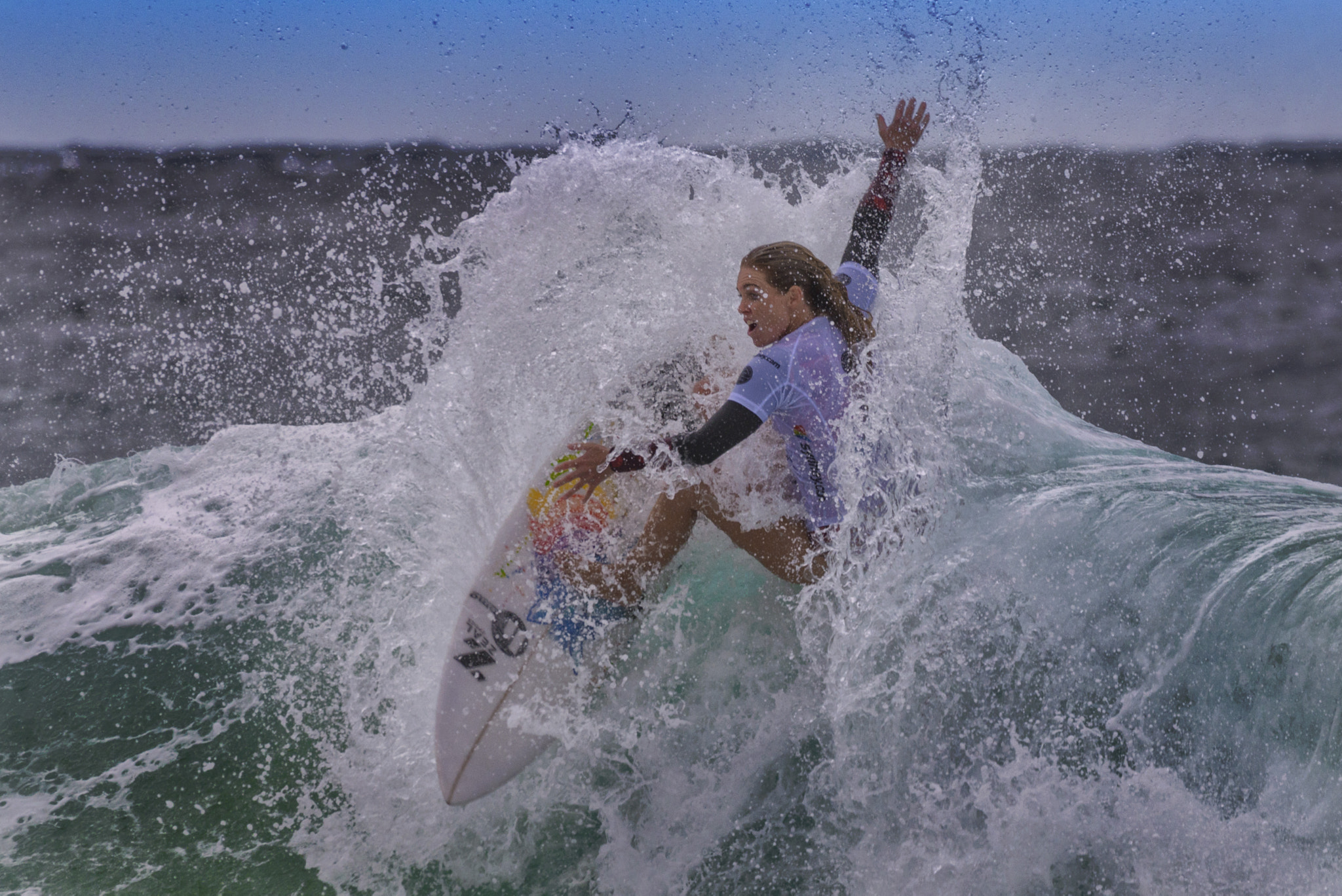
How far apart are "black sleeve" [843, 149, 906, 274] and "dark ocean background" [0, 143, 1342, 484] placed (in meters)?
2.44

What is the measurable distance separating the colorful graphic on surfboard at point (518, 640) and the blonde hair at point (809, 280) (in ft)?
2.14

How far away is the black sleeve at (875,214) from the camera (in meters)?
2.09

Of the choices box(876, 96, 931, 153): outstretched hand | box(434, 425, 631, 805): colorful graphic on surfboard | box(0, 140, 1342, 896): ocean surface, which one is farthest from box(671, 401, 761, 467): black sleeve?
box(876, 96, 931, 153): outstretched hand

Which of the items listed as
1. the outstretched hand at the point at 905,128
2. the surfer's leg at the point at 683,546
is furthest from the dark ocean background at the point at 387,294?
the outstretched hand at the point at 905,128

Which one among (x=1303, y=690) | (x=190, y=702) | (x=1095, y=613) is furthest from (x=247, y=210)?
(x=1303, y=690)

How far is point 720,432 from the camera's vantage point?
5.05 feet

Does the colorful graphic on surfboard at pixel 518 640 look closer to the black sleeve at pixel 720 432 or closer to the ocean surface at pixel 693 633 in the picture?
the ocean surface at pixel 693 633

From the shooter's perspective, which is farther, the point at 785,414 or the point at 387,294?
the point at 387,294

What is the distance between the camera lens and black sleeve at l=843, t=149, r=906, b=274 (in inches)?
82.3

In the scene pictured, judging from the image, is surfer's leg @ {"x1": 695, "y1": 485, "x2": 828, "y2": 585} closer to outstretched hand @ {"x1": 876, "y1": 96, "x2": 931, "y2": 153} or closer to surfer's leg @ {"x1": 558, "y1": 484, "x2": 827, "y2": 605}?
surfer's leg @ {"x1": 558, "y1": 484, "x2": 827, "y2": 605}

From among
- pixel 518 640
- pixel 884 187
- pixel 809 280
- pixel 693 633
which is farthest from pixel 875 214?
pixel 518 640

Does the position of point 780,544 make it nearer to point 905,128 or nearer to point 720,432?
point 720,432

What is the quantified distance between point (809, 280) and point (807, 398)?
0.27 m

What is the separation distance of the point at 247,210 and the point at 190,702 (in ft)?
15.4
